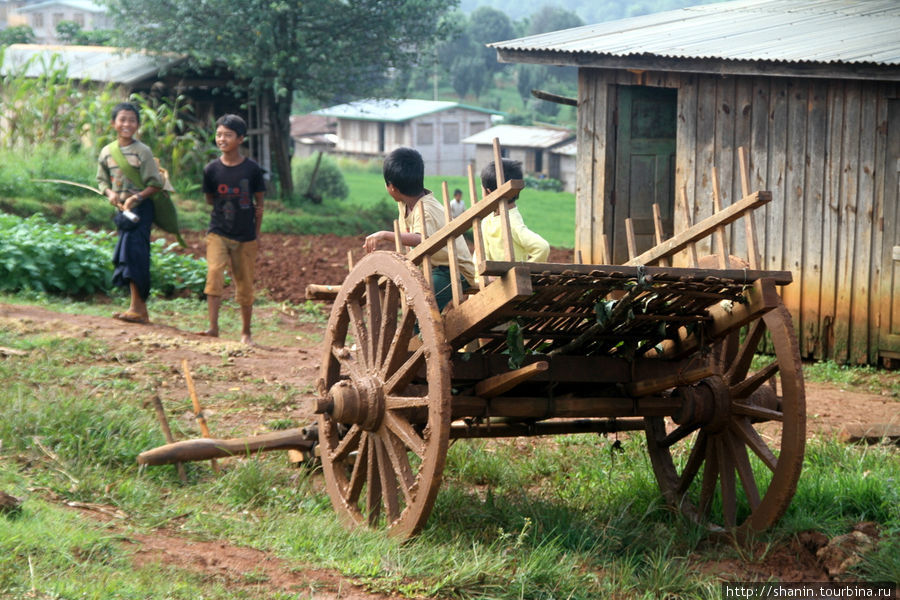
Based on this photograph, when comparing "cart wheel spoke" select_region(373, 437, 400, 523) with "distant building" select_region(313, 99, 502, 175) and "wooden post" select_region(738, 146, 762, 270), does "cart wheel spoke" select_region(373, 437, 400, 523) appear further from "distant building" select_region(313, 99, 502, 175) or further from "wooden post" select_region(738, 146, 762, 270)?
"distant building" select_region(313, 99, 502, 175)

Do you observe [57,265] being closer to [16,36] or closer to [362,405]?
[362,405]

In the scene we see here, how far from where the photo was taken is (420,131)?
42.8m

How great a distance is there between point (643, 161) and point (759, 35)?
5.61 feet

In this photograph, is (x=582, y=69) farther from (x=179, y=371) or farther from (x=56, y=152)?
(x=56, y=152)

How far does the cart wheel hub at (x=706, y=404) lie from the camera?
5000mm

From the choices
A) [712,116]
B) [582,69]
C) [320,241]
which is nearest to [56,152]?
[320,241]

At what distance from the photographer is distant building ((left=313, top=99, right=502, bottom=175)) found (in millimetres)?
42469

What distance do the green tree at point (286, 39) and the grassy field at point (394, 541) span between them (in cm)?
1433

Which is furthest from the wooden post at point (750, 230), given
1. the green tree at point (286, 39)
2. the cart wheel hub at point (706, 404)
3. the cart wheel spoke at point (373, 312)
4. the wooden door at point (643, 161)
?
the green tree at point (286, 39)

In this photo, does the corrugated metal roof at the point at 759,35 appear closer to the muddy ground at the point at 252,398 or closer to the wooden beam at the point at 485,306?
the muddy ground at the point at 252,398

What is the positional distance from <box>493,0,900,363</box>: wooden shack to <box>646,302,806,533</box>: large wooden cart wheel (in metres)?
3.94

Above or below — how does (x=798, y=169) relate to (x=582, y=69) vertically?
below

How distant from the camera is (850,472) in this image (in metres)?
5.61

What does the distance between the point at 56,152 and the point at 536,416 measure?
15109 millimetres
